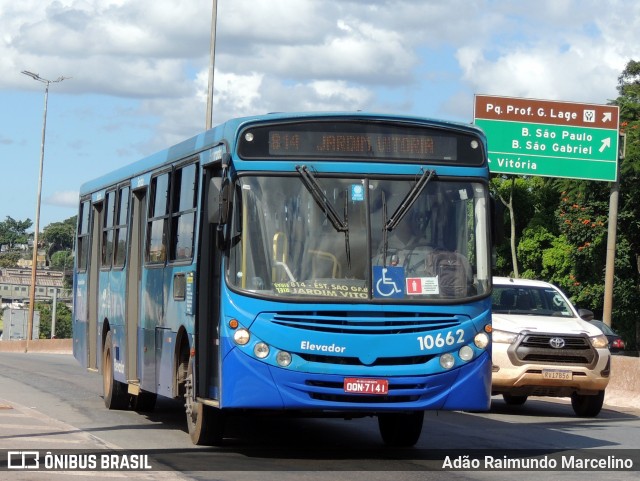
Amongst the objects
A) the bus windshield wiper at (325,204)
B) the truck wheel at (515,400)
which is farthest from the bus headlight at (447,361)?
the truck wheel at (515,400)

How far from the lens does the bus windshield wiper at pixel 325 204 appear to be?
38.9 ft

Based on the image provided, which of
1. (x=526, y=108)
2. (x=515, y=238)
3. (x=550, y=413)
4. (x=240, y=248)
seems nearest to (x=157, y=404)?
(x=550, y=413)

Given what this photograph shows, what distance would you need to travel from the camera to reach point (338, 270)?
11820 mm

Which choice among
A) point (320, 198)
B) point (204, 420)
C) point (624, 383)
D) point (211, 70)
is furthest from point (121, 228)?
point (211, 70)

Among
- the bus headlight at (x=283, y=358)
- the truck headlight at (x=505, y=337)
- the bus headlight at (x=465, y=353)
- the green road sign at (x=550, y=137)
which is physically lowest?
the bus headlight at (x=283, y=358)

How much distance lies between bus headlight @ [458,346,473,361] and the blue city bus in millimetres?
13

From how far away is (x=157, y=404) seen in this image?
1927 centimetres

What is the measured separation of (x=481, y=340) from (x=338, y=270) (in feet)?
4.81

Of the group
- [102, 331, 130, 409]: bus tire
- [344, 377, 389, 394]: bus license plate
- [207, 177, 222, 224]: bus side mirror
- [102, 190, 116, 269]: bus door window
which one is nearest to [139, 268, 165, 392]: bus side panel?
[102, 331, 130, 409]: bus tire

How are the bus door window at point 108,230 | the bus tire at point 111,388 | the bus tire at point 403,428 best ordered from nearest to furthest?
1. the bus tire at point 403,428
2. the bus tire at point 111,388
3. the bus door window at point 108,230

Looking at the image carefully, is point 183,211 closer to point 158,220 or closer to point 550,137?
point 158,220

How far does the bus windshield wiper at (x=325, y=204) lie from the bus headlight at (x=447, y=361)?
1159mm

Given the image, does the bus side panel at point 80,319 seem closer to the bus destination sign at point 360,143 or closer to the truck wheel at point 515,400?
the truck wheel at point 515,400

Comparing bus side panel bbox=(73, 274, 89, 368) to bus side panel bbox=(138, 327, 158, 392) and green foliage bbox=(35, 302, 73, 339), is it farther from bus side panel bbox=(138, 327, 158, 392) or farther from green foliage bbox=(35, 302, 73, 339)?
green foliage bbox=(35, 302, 73, 339)
